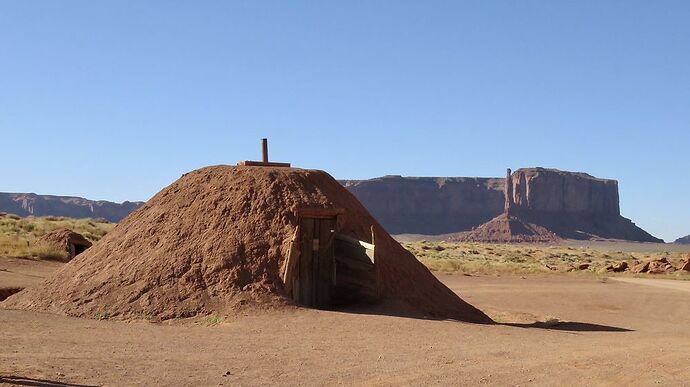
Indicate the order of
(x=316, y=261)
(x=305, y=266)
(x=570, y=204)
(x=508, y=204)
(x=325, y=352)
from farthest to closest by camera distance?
(x=570, y=204), (x=508, y=204), (x=316, y=261), (x=305, y=266), (x=325, y=352)

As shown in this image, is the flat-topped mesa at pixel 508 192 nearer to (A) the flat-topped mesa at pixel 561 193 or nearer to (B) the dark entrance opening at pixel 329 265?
(A) the flat-topped mesa at pixel 561 193

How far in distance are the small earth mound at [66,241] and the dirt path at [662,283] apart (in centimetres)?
2254

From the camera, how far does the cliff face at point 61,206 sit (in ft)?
455

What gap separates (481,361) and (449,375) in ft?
3.71

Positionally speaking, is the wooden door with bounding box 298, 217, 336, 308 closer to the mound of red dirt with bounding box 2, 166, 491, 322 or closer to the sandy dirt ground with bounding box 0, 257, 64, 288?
the mound of red dirt with bounding box 2, 166, 491, 322

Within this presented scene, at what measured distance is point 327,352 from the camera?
35.9 feet

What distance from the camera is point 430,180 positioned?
14300 cm

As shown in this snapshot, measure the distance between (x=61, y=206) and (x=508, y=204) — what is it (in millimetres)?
77833

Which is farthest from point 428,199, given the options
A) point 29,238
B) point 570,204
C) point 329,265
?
point 329,265

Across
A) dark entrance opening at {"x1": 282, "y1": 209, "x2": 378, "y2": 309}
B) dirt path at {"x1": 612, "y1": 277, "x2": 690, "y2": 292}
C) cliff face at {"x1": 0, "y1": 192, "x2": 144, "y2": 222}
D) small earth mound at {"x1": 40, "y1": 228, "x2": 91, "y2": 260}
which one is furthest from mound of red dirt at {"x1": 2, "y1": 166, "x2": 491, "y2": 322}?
cliff face at {"x1": 0, "y1": 192, "x2": 144, "y2": 222}

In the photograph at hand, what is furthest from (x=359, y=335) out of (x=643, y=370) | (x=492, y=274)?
(x=492, y=274)

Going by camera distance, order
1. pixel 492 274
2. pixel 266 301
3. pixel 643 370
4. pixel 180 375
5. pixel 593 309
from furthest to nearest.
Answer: pixel 492 274 < pixel 593 309 < pixel 266 301 < pixel 643 370 < pixel 180 375

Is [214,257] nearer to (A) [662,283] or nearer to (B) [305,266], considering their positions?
(B) [305,266]

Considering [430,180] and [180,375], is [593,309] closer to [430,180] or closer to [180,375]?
[180,375]
